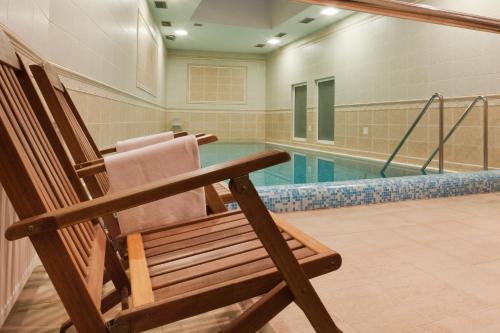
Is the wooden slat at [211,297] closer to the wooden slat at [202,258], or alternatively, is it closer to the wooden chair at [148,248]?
the wooden chair at [148,248]

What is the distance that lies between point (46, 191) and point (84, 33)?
2.37 m

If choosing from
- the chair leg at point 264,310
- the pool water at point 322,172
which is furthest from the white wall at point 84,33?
the pool water at point 322,172

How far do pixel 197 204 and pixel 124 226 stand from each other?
0.85ft

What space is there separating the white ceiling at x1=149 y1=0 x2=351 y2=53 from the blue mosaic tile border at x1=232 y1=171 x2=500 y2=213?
474 centimetres

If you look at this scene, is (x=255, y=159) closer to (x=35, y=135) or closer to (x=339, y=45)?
(x=35, y=135)

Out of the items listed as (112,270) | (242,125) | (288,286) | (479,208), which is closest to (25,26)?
(112,270)

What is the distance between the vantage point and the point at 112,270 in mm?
1026

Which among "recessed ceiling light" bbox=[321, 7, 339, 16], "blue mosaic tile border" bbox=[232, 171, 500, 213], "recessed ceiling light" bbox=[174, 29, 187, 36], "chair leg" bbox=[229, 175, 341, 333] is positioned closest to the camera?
"chair leg" bbox=[229, 175, 341, 333]

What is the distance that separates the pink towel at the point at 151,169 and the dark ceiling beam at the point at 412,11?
40.5 inches

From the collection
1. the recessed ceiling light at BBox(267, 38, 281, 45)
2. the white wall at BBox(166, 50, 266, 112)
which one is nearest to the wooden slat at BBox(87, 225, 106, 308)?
the recessed ceiling light at BBox(267, 38, 281, 45)

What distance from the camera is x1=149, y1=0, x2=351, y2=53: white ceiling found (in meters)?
7.23

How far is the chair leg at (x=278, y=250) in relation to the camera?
733 mm

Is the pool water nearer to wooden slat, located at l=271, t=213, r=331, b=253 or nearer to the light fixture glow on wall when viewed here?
wooden slat, located at l=271, t=213, r=331, b=253

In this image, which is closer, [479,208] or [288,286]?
[288,286]
